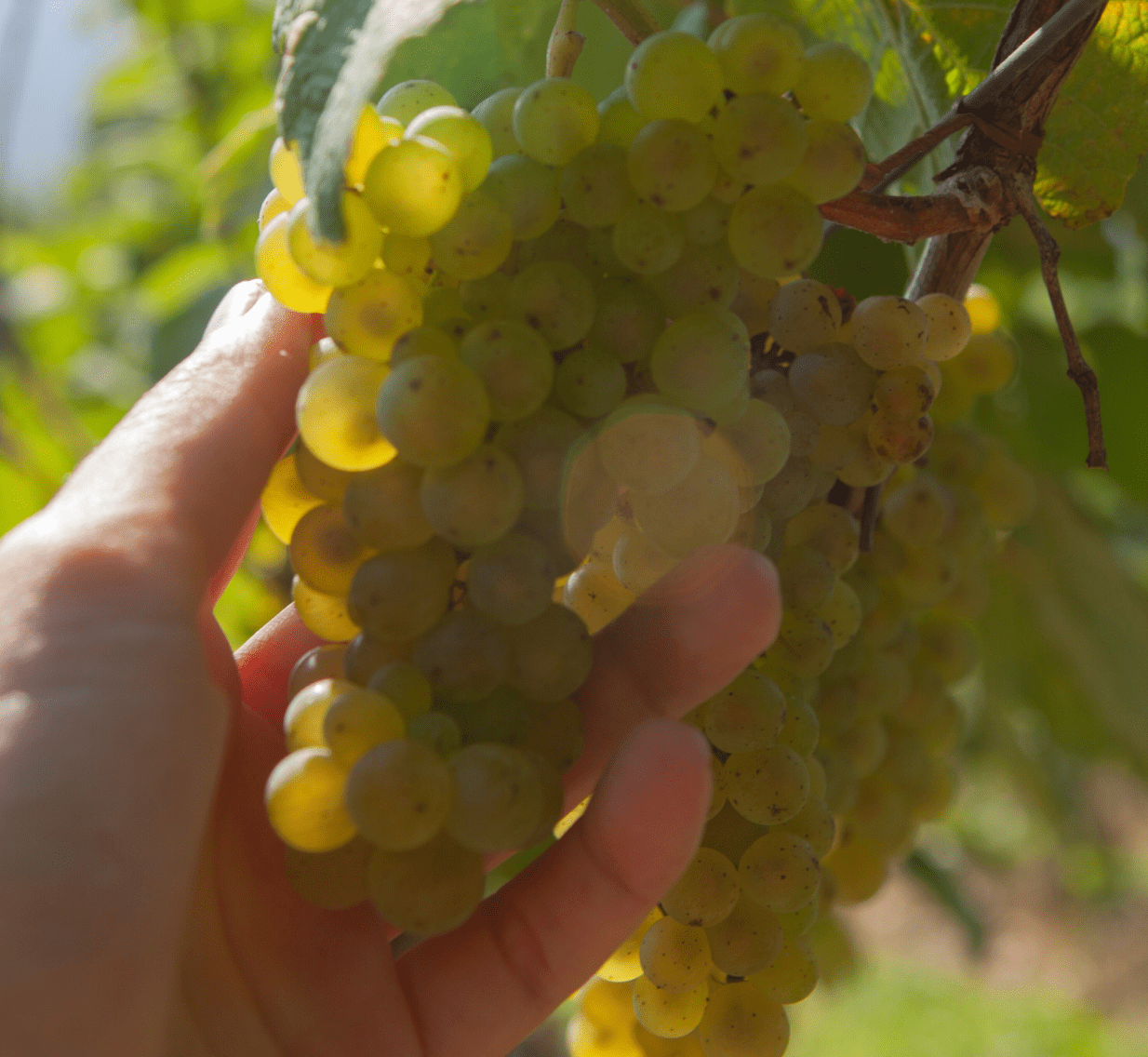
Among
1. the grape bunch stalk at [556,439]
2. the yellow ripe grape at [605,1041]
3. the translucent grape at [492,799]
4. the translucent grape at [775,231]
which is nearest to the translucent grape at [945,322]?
the grape bunch stalk at [556,439]

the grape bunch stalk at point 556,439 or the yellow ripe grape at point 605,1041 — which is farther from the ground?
the grape bunch stalk at point 556,439

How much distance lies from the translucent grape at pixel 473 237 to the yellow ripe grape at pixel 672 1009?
40 centimetres

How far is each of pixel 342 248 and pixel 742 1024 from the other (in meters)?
0.45

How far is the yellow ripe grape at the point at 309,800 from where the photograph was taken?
0.43 meters

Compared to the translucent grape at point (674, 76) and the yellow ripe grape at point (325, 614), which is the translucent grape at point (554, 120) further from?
the yellow ripe grape at point (325, 614)

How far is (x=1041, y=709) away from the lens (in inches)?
46.7

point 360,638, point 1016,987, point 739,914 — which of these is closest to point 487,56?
point 360,638

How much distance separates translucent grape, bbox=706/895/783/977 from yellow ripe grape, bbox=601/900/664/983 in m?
0.04

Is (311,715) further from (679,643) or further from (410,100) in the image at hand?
(410,100)

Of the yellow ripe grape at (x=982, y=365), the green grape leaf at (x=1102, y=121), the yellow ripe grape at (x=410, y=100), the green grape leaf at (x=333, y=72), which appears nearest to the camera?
the green grape leaf at (x=333, y=72)

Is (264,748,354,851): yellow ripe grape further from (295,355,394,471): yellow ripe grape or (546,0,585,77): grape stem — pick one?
(546,0,585,77): grape stem

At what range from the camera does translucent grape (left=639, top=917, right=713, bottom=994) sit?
524mm

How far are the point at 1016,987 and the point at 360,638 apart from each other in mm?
3600

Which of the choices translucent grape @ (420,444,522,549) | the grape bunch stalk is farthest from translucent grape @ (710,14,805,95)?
translucent grape @ (420,444,522,549)
